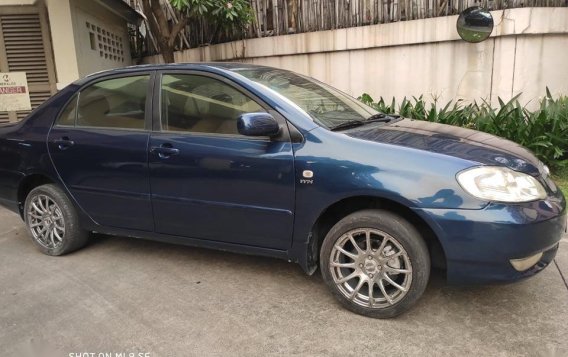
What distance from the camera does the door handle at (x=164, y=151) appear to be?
3.52 meters

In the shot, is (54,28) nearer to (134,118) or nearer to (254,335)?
(134,118)

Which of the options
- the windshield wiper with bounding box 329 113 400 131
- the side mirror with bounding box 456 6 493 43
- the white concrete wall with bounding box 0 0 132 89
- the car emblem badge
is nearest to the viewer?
the car emblem badge

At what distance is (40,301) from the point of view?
3.43 meters

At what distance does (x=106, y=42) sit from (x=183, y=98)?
625 centimetres

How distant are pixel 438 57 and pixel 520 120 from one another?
4.72ft

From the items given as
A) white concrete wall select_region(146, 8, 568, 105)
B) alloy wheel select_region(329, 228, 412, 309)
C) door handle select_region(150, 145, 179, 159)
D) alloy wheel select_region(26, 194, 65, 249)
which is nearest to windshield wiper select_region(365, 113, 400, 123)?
alloy wheel select_region(329, 228, 412, 309)

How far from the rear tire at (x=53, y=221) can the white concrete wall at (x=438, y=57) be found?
465 cm

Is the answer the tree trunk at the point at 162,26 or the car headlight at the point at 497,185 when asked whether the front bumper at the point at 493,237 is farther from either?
the tree trunk at the point at 162,26

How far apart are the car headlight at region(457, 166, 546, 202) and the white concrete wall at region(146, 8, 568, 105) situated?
162 inches

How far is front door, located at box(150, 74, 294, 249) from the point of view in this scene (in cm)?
322

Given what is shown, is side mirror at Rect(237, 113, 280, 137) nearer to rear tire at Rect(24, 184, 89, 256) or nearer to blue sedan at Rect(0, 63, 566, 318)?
blue sedan at Rect(0, 63, 566, 318)

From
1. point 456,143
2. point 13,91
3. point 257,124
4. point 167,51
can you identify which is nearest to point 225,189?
point 257,124

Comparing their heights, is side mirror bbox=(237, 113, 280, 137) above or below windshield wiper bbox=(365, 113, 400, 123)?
above

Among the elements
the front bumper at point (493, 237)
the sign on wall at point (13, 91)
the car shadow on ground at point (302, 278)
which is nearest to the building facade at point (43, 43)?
the sign on wall at point (13, 91)
